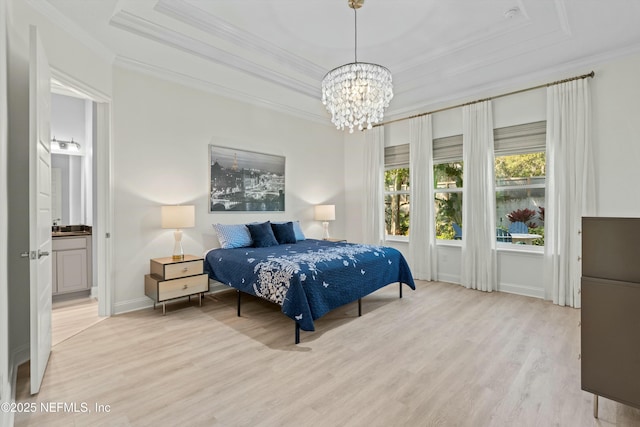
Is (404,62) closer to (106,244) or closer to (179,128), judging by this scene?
(179,128)

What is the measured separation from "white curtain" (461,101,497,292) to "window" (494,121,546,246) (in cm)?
16

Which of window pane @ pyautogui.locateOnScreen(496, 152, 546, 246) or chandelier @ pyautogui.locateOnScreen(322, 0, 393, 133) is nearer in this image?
chandelier @ pyautogui.locateOnScreen(322, 0, 393, 133)

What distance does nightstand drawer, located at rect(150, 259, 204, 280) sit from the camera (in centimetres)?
347

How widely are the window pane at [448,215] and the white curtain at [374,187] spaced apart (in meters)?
1.08

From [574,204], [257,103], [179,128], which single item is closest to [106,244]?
[179,128]

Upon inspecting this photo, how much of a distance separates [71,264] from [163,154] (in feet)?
6.48

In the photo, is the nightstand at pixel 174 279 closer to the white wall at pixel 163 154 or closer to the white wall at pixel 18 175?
the white wall at pixel 163 154

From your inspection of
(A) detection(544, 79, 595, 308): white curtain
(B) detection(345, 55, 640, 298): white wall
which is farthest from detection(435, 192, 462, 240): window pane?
(A) detection(544, 79, 595, 308): white curtain

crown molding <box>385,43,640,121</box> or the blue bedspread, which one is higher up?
crown molding <box>385,43,640,121</box>

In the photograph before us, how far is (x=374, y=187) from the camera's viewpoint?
5934mm

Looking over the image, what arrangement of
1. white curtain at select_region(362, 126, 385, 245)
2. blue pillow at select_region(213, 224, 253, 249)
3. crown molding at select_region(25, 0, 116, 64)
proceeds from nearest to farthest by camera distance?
crown molding at select_region(25, 0, 116, 64), blue pillow at select_region(213, 224, 253, 249), white curtain at select_region(362, 126, 385, 245)

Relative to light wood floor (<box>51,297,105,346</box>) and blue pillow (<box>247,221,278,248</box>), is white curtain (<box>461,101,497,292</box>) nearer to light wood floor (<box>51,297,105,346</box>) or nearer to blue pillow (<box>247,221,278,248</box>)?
blue pillow (<box>247,221,278,248</box>)

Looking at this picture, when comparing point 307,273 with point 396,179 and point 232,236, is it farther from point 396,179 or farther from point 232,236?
point 396,179

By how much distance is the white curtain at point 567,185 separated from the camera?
12.2ft
